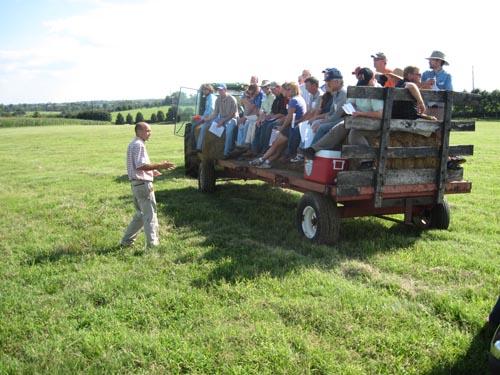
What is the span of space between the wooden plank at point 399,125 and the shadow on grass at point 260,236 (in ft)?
4.78

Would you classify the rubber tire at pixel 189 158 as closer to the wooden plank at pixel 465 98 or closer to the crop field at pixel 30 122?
the wooden plank at pixel 465 98

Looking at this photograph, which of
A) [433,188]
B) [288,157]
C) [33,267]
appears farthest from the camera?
[288,157]

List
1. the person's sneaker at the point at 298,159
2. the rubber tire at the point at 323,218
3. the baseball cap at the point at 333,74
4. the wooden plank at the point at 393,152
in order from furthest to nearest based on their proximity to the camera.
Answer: the person's sneaker at the point at 298,159
the baseball cap at the point at 333,74
the rubber tire at the point at 323,218
the wooden plank at the point at 393,152

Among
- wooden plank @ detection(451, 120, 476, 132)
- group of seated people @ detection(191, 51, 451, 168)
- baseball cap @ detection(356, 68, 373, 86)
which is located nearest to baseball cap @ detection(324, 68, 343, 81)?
group of seated people @ detection(191, 51, 451, 168)

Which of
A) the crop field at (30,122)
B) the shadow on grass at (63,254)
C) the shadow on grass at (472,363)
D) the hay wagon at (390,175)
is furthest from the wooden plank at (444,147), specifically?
the crop field at (30,122)

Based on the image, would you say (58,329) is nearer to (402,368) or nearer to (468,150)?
(402,368)

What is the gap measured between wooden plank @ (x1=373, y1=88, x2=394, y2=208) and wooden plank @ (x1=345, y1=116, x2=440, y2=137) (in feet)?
0.24

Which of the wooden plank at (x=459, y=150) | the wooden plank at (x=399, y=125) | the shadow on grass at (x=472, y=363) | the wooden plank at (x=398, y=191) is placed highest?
the wooden plank at (x=399, y=125)

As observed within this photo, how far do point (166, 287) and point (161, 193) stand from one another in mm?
5699

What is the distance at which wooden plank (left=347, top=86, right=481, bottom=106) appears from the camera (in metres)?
5.86

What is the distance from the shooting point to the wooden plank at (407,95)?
5.86m

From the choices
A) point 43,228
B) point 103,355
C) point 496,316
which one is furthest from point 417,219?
point 43,228

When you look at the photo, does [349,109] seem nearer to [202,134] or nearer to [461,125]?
[461,125]

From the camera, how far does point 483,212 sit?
8625 mm
